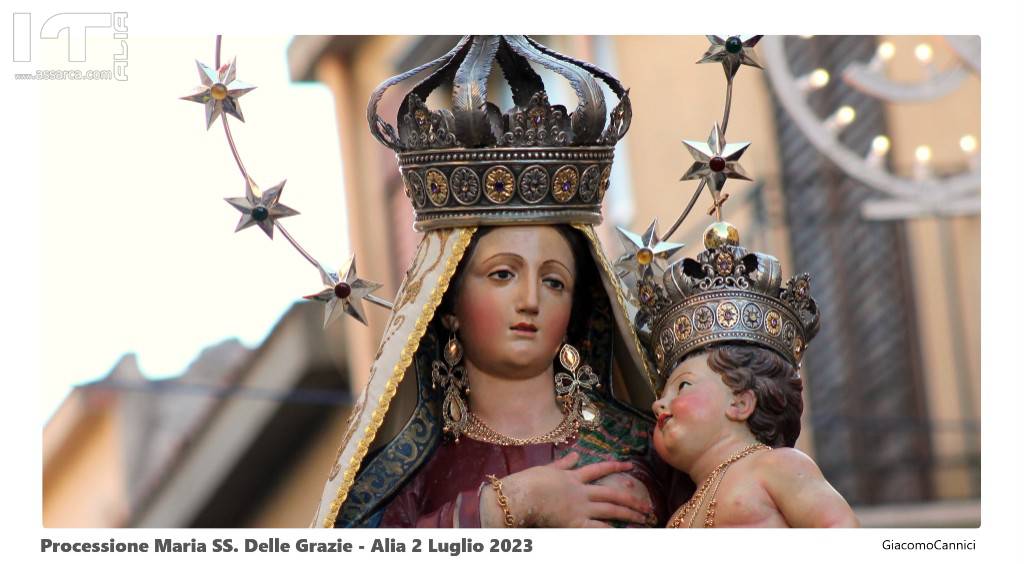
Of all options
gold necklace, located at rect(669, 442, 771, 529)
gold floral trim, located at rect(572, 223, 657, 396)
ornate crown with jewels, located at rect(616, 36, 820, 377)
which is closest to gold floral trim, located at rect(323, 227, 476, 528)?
gold floral trim, located at rect(572, 223, 657, 396)

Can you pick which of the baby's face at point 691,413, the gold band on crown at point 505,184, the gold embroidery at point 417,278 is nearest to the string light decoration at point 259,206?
the gold embroidery at point 417,278

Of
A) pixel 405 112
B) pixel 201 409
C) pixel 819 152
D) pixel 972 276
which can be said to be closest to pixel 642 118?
pixel 819 152

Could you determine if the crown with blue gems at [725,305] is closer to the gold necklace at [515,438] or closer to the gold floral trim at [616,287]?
the gold floral trim at [616,287]

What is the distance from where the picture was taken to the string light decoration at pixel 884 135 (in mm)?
12461

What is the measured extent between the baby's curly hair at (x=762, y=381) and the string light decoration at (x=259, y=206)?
1138mm

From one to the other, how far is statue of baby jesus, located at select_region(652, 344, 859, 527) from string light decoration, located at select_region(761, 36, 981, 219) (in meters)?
4.61

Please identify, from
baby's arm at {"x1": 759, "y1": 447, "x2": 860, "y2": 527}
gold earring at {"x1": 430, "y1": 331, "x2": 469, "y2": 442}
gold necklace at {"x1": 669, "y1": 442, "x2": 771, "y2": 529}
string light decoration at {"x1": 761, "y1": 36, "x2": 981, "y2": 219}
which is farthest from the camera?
string light decoration at {"x1": 761, "y1": 36, "x2": 981, "y2": 219}

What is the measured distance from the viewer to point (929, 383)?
1422 centimetres

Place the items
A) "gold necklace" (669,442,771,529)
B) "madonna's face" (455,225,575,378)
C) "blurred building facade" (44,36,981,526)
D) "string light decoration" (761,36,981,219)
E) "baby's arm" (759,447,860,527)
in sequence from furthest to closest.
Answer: "blurred building facade" (44,36,981,526) → "string light decoration" (761,36,981,219) → "madonna's face" (455,225,575,378) → "gold necklace" (669,442,771,529) → "baby's arm" (759,447,860,527)

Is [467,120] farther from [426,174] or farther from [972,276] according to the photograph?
[972,276]

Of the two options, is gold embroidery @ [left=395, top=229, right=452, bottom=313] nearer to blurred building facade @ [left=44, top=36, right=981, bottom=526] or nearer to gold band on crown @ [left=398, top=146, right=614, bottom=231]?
gold band on crown @ [left=398, top=146, right=614, bottom=231]

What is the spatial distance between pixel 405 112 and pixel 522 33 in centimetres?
46

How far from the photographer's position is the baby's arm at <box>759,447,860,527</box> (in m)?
7.36

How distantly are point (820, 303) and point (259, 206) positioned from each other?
5929mm
